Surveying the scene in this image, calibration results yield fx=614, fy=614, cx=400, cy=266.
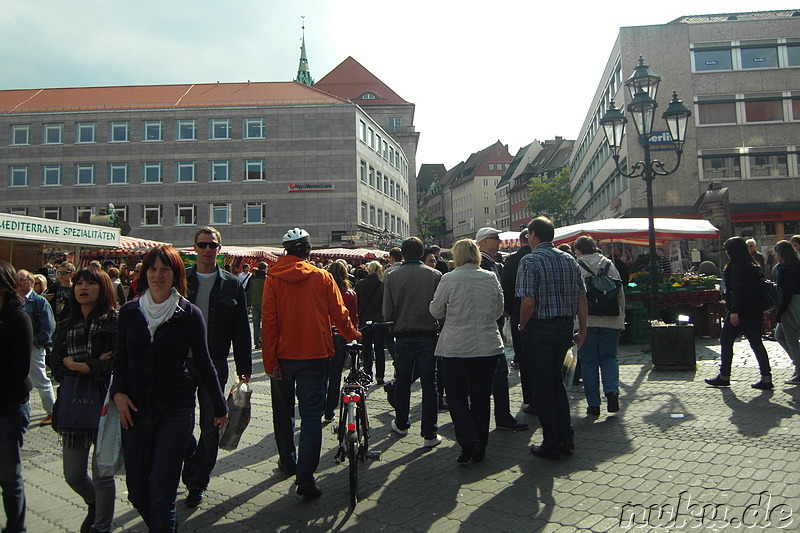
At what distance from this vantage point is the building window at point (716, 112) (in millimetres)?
34250

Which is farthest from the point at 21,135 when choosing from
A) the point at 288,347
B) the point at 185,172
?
the point at 288,347

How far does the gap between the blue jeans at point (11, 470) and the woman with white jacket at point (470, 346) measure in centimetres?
313

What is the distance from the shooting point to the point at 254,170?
1811 inches

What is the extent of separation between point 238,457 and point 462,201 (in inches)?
4455

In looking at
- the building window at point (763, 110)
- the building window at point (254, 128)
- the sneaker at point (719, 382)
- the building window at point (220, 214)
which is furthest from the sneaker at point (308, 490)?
the building window at point (254, 128)

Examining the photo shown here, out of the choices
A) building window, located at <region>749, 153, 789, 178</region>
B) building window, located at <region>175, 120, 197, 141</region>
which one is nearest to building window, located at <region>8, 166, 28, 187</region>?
building window, located at <region>175, 120, 197, 141</region>

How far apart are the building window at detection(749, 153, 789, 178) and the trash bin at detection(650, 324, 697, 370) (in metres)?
29.9

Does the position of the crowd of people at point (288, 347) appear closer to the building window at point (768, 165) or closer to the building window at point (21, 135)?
the building window at point (768, 165)

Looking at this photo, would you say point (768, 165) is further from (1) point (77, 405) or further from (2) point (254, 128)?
(1) point (77, 405)

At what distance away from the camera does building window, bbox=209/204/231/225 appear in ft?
150

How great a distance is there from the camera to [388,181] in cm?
5603

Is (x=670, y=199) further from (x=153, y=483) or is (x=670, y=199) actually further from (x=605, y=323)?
(x=153, y=483)

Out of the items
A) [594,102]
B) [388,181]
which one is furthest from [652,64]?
[388,181]

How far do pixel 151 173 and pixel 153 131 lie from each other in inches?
128
